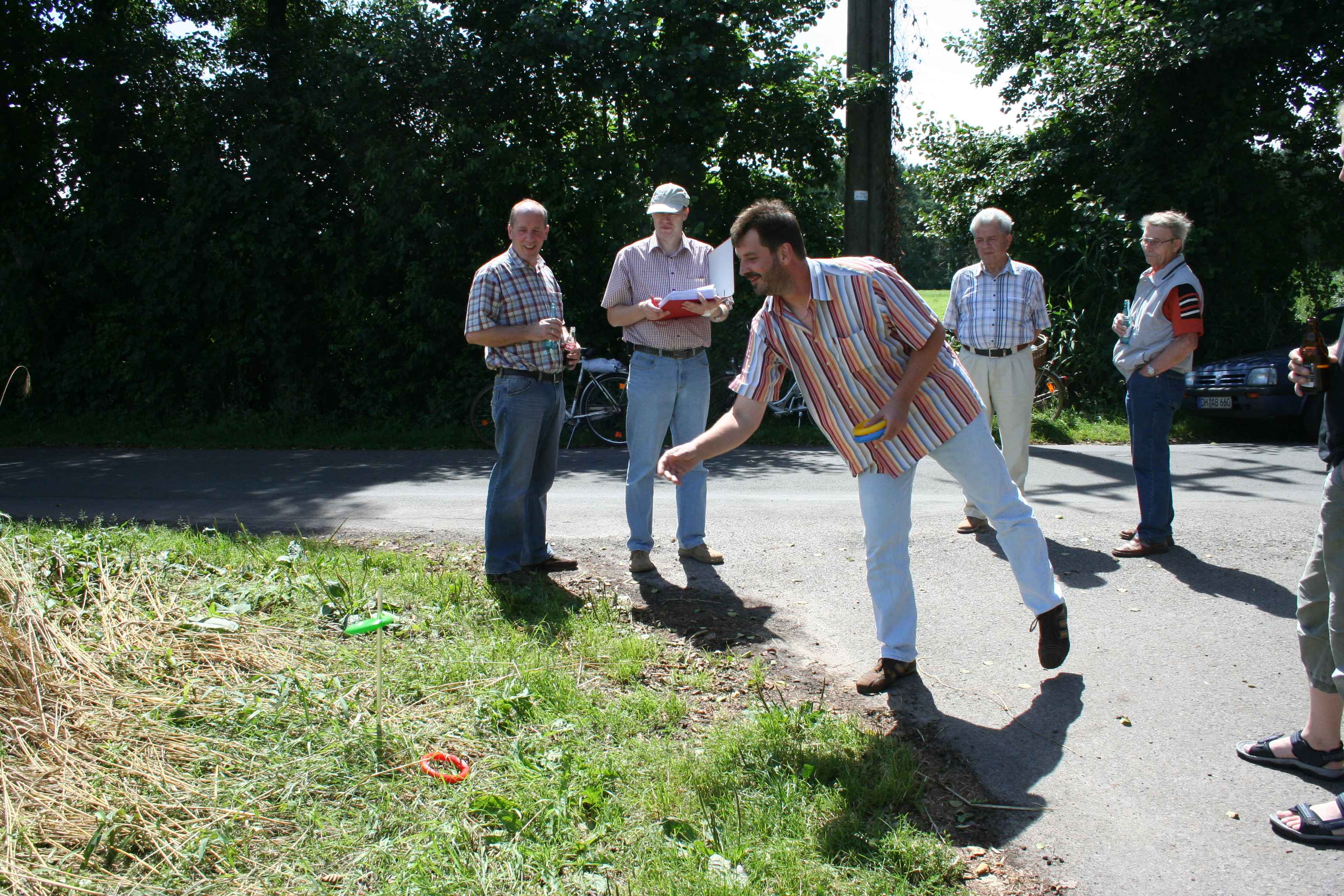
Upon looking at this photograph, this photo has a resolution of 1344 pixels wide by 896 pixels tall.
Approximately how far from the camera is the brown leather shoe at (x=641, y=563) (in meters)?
5.89

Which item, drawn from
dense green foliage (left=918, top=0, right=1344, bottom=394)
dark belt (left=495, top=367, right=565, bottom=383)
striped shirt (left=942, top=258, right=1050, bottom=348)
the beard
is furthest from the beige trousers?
dense green foliage (left=918, top=0, right=1344, bottom=394)

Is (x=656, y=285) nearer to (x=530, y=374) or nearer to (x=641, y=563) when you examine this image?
(x=530, y=374)

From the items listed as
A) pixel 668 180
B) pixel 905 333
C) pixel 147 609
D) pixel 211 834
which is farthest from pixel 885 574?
pixel 668 180

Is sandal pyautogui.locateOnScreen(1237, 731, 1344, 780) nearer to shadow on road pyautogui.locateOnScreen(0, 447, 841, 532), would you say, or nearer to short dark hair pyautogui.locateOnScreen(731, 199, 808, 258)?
Answer: short dark hair pyautogui.locateOnScreen(731, 199, 808, 258)

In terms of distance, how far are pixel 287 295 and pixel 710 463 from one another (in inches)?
267

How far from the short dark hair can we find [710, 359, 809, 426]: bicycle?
8602 mm

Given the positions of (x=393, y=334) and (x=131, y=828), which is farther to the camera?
(x=393, y=334)

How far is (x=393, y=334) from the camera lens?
13.5m

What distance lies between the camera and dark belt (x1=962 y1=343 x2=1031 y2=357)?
21.8 ft

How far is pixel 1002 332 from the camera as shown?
6.61 meters

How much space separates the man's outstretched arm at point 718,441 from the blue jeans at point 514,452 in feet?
5.40

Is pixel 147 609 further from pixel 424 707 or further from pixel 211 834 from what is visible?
pixel 211 834

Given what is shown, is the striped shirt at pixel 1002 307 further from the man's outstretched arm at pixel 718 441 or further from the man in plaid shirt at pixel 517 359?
the man's outstretched arm at pixel 718 441

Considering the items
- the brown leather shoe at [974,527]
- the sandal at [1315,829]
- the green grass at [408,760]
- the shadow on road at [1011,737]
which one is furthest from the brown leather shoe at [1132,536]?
the sandal at [1315,829]
